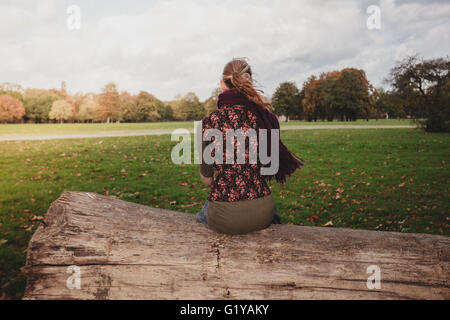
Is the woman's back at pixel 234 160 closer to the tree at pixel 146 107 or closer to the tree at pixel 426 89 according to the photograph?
the tree at pixel 426 89

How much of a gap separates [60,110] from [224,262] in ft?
232

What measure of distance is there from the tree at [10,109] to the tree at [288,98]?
53.3m

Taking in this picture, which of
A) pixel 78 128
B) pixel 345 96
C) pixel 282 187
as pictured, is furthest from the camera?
pixel 345 96

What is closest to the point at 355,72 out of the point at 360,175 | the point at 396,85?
the point at 396,85

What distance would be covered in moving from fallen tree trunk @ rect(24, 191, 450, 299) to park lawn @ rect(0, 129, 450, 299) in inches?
60.4

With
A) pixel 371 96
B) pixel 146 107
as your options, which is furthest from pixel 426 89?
pixel 146 107

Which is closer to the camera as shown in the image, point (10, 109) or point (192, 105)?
point (10, 109)

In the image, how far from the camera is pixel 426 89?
20.7 metres

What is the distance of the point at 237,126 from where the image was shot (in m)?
2.64

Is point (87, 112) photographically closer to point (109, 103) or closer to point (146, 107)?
point (109, 103)

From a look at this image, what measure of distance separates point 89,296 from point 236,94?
2290 millimetres

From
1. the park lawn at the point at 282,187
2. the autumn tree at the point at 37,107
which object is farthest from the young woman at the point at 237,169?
the autumn tree at the point at 37,107
